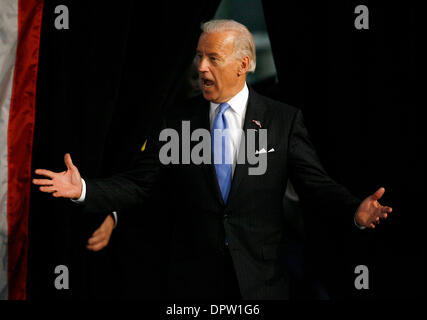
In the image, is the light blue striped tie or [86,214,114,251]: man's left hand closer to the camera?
the light blue striped tie

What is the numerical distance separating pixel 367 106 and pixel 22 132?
171 cm

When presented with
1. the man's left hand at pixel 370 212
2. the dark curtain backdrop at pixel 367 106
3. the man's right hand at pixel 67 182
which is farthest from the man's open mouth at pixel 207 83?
the man's left hand at pixel 370 212

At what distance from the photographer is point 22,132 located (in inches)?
100

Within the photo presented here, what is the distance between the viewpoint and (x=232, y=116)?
243 cm

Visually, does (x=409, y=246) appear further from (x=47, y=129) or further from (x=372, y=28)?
(x=47, y=129)

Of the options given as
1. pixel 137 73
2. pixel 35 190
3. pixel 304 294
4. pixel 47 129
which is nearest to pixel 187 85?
pixel 137 73

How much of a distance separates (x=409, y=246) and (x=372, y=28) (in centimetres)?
111

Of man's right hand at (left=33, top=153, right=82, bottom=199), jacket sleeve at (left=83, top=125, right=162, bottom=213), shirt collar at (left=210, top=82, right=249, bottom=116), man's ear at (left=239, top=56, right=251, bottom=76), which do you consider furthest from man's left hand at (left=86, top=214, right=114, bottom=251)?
man's ear at (left=239, top=56, right=251, bottom=76)

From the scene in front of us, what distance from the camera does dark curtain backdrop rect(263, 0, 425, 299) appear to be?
257cm

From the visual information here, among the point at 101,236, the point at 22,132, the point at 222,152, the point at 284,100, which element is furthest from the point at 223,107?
the point at 22,132

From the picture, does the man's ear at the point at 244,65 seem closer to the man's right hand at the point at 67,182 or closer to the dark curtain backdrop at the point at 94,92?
the dark curtain backdrop at the point at 94,92

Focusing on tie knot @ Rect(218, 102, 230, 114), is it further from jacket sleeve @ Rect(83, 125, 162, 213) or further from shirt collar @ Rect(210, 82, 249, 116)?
jacket sleeve @ Rect(83, 125, 162, 213)

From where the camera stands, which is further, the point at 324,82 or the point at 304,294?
the point at 304,294

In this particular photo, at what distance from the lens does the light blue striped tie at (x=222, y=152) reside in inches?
93.5
